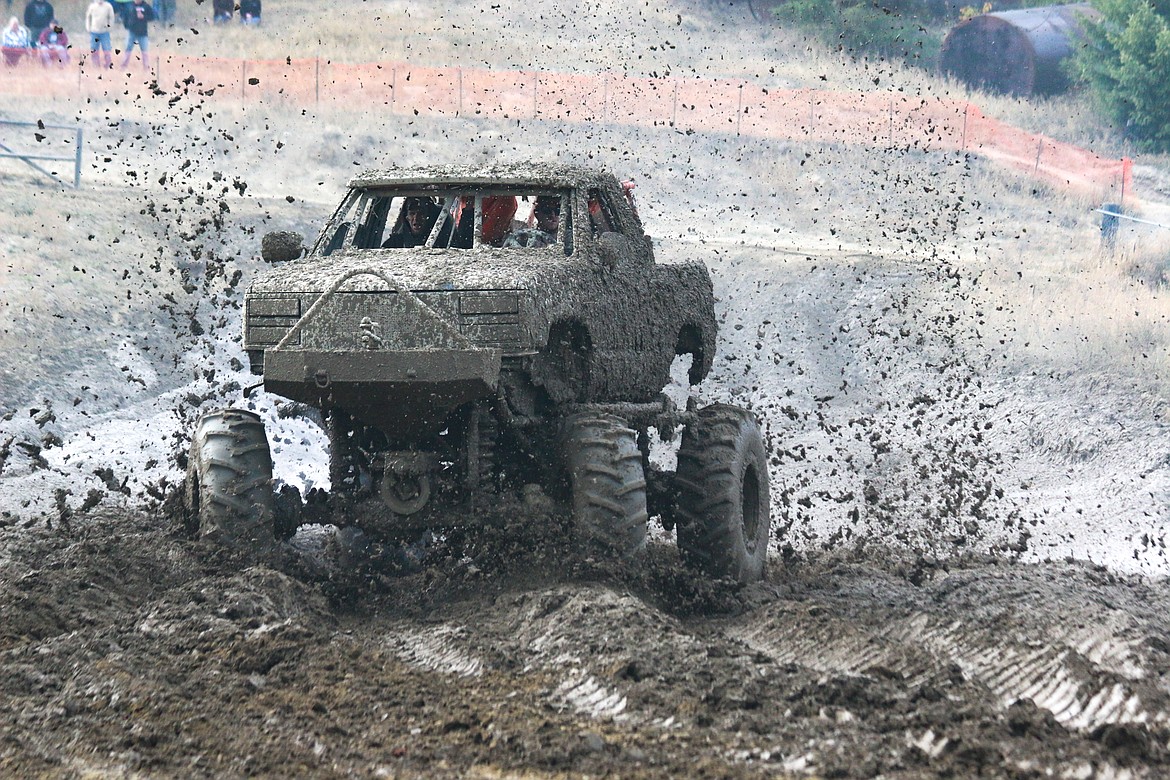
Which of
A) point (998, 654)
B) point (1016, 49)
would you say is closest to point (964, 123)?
point (1016, 49)

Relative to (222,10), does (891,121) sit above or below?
below

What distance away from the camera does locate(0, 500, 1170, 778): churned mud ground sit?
553 centimetres

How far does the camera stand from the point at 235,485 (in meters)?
8.82

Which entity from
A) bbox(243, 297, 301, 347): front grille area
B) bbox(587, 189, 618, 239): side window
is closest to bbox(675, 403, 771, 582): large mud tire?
bbox(587, 189, 618, 239): side window

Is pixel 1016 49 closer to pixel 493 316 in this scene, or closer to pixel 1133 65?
pixel 1133 65

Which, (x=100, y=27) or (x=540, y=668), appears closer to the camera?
(x=540, y=668)

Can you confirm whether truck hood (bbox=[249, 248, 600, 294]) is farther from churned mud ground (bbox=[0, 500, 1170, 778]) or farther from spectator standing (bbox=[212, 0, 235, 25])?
spectator standing (bbox=[212, 0, 235, 25])

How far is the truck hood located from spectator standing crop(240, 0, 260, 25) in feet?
101

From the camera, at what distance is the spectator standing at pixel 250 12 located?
38.7m

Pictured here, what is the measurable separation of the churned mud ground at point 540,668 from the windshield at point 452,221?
1.80 m

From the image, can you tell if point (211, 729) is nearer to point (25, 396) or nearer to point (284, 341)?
point (284, 341)

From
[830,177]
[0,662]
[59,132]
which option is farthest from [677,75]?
[0,662]

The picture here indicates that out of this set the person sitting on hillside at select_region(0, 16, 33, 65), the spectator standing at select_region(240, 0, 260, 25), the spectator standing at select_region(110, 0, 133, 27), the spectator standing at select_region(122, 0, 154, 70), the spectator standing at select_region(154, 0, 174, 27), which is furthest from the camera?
the spectator standing at select_region(240, 0, 260, 25)

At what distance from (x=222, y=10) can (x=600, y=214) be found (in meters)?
30.9
